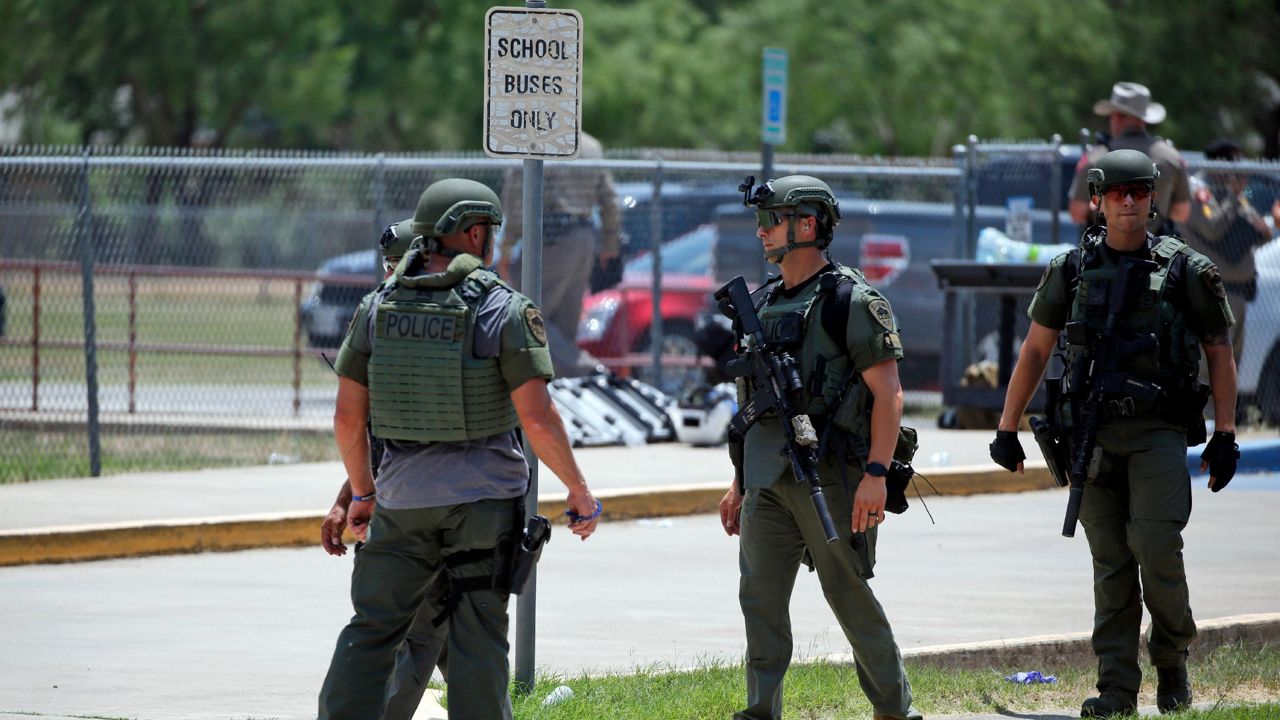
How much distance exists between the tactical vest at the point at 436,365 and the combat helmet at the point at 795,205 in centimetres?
107

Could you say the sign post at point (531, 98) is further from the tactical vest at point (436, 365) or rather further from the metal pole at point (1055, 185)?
the metal pole at point (1055, 185)

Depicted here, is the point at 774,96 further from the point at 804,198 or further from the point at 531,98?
the point at 804,198

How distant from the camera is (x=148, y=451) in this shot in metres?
13.1

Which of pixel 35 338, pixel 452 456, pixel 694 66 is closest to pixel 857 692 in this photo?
pixel 452 456

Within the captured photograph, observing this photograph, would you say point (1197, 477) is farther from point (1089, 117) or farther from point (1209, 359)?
point (1089, 117)

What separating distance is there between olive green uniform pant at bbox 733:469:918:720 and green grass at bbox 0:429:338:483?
23.6 ft

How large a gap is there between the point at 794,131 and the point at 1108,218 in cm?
2996

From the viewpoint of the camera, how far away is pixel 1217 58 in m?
34.1

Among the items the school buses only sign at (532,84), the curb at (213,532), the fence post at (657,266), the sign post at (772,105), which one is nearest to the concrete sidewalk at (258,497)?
the curb at (213,532)

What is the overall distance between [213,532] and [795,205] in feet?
16.8

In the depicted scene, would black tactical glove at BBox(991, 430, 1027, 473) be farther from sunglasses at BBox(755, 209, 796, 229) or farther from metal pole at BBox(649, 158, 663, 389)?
metal pole at BBox(649, 158, 663, 389)

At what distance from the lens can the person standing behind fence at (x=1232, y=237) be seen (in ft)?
43.3

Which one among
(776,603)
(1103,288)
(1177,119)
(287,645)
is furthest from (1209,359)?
(1177,119)

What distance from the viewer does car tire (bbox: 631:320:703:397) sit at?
14.5m
